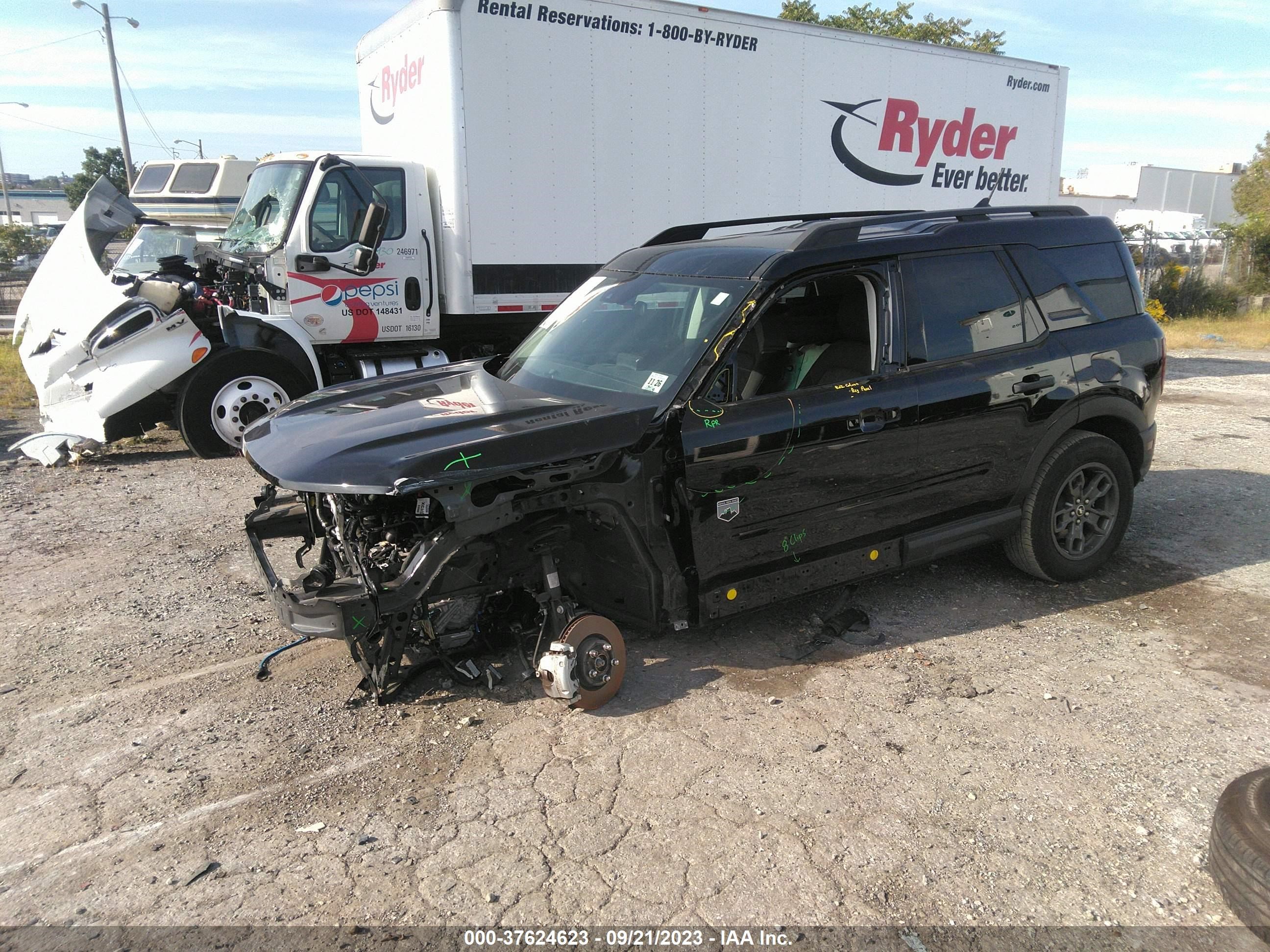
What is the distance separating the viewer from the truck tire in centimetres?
809

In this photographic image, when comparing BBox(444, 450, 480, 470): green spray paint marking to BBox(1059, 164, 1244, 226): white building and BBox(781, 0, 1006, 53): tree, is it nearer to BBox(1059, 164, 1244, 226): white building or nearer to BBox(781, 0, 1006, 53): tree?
BBox(781, 0, 1006, 53): tree

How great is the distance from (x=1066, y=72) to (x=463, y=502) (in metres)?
12.5

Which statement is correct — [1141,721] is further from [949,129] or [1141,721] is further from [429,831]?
[949,129]

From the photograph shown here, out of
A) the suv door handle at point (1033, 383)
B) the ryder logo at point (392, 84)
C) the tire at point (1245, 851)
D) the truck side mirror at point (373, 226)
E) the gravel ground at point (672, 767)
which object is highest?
the ryder logo at point (392, 84)

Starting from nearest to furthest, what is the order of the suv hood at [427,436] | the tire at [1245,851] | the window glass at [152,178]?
the tire at [1245,851] < the suv hood at [427,436] < the window glass at [152,178]

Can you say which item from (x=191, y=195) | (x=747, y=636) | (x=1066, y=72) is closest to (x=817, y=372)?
(x=747, y=636)

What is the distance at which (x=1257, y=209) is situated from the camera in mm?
29438

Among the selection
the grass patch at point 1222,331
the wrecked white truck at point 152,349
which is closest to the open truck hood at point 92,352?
the wrecked white truck at point 152,349

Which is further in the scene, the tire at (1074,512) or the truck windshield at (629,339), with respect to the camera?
the tire at (1074,512)

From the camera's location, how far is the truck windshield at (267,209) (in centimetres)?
861

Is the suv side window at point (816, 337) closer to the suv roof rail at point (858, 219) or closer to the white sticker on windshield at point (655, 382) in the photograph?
the suv roof rail at point (858, 219)

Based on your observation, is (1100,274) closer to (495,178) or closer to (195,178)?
(495,178)

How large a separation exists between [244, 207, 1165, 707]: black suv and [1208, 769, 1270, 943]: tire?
1866 mm

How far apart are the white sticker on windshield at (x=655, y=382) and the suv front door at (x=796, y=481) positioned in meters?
0.18
